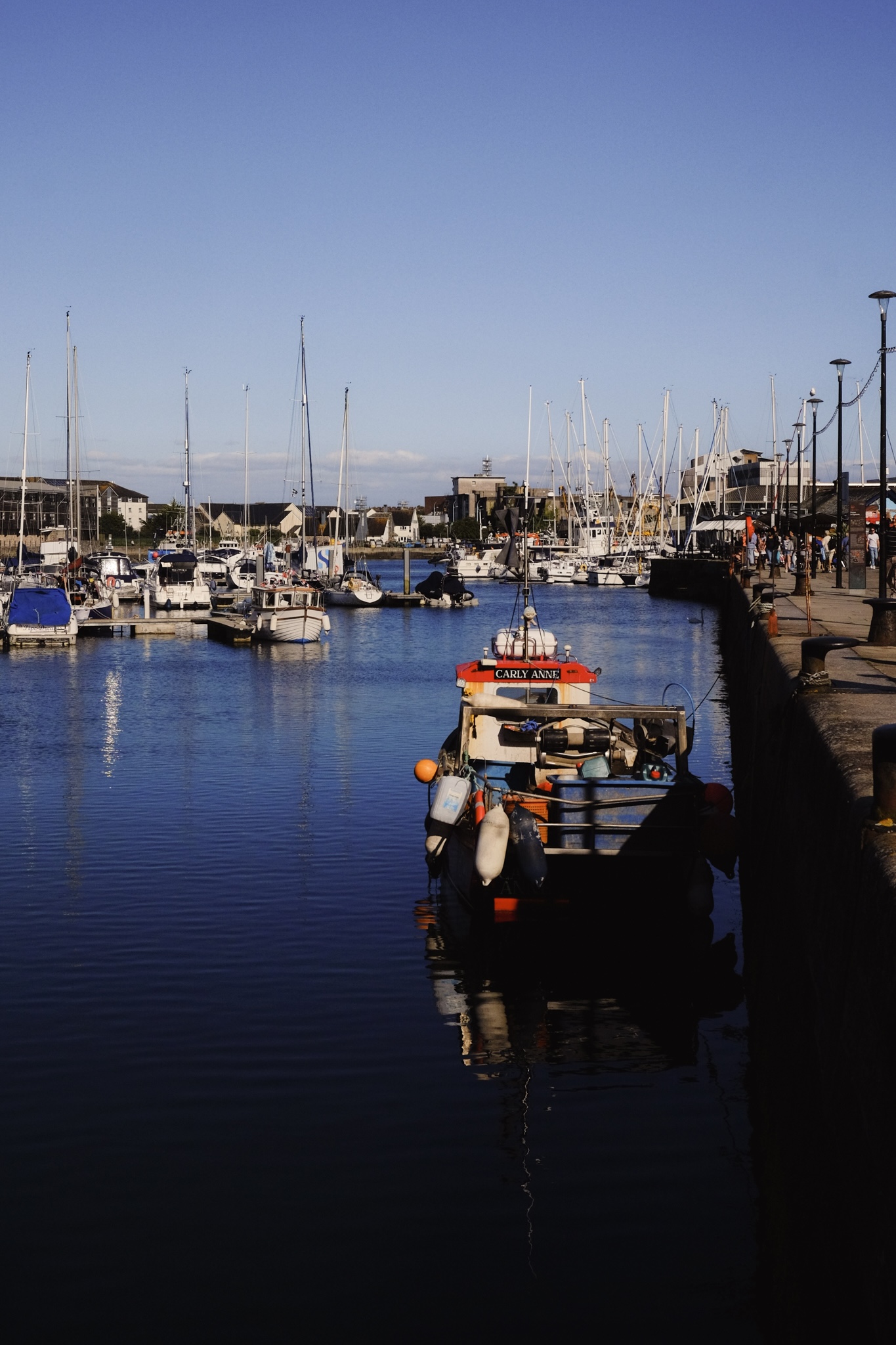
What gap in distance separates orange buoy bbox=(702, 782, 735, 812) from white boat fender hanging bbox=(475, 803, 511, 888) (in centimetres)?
246

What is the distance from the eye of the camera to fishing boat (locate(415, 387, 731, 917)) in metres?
16.0

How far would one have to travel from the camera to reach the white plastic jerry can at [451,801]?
1750 centimetres

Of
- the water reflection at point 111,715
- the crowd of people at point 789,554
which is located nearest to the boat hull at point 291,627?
the water reflection at point 111,715

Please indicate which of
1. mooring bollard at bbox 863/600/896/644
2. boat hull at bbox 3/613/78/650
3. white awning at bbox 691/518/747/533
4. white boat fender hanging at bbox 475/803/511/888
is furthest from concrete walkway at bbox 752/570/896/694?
white awning at bbox 691/518/747/533

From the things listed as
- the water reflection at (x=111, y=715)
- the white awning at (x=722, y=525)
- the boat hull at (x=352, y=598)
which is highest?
the white awning at (x=722, y=525)

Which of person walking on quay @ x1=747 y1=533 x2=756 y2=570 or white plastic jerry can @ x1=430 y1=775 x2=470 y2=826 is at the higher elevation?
person walking on quay @ x1=747 y1=533 x2=756 y2=570

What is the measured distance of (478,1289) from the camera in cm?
922

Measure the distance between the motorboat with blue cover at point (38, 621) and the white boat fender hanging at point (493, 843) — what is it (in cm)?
4833

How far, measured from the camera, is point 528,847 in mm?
15688

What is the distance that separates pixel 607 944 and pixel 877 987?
8.84m

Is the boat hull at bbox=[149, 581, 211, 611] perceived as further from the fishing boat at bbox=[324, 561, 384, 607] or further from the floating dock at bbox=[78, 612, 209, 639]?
the fishing boat at bbox=[324, 561, 384, 607]

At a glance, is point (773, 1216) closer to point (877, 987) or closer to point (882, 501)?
point (877, 987)

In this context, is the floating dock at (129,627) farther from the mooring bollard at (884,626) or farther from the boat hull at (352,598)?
the mooring bollard at (884,626)

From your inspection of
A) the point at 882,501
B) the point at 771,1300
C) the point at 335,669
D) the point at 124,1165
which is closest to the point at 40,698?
the point at 335,669
